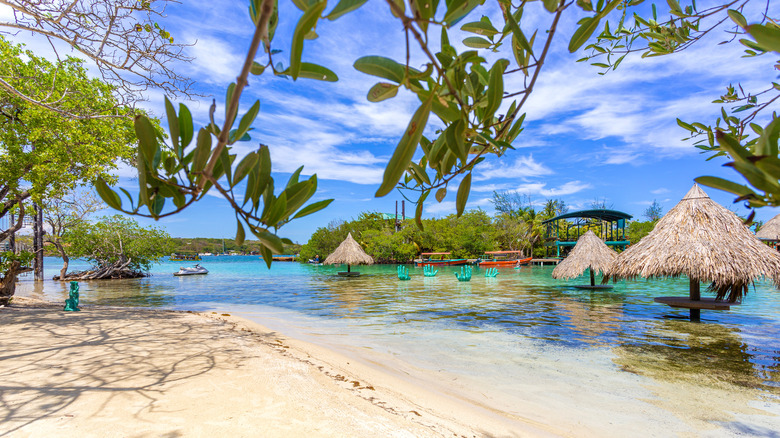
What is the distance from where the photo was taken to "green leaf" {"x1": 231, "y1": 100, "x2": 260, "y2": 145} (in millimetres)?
586

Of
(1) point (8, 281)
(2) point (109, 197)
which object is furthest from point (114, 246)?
(2) point (109, 197)

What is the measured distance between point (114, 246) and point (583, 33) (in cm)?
2465

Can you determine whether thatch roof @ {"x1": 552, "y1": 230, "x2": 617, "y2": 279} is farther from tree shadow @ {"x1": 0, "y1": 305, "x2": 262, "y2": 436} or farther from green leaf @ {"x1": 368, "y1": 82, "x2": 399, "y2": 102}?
green leaf @ {"x1": 368, "y1": 82, "x2": 399, "y2": 102}

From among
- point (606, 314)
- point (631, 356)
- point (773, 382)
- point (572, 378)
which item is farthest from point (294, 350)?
point (606, 314)

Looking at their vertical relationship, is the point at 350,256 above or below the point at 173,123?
below

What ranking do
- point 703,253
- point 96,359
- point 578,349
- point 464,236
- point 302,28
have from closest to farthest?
1. point 302,28
2. point 96,359
3. point 578,349
4. point 703,253
5. point 464,236

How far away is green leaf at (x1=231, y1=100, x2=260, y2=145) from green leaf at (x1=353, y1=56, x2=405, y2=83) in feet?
0.58

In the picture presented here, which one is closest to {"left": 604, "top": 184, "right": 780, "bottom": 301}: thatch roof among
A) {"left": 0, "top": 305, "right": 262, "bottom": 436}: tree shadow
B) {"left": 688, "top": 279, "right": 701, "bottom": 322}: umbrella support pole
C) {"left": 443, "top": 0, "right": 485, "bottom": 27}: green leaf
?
{"left": 688, "top": 279, "right": 701, "bottom": 322}: umbrella support pole

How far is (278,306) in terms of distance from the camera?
10.6 m

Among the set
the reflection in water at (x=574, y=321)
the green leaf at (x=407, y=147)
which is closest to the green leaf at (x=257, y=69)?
the green leaf at (x=407, y=147)

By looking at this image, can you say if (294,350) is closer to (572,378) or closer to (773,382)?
(572,378)

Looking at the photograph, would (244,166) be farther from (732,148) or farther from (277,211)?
(732,148)

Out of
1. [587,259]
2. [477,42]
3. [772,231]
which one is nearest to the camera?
[477,42]

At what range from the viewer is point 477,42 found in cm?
93
